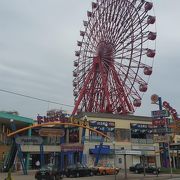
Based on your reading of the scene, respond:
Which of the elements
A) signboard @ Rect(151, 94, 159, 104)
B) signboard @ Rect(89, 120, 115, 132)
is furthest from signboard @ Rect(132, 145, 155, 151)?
signboard @ Rect(151, 94, 159, 104)

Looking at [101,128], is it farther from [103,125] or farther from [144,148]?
[144,148]

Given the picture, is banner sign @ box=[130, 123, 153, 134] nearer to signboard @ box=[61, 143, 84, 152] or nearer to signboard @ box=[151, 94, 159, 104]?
signboard @ box=[151, 94, 159, 104]

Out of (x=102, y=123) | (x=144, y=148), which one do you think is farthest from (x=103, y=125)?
(x=144, y=148)

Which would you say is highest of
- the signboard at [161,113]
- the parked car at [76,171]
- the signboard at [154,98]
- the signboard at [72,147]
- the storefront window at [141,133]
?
the signboard at [154,98]

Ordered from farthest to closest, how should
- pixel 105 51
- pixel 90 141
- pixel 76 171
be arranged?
1. pixel 105 51
2. pixel 90 141
3. pixel 76 171

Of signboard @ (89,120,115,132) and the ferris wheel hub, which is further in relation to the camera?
the ferris wheel hub

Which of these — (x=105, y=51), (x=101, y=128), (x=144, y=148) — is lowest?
(x=144, y=148)

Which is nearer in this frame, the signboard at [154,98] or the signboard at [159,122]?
the signboard at [154,98]

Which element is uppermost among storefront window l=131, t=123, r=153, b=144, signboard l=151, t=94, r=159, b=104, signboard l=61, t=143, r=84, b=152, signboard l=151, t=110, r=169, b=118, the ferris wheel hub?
the ferris wheel hub

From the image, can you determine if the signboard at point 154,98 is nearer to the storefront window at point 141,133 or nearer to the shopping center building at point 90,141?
the shopping center building at point 90,141

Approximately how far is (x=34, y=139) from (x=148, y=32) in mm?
26509

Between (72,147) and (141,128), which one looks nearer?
(72,147)

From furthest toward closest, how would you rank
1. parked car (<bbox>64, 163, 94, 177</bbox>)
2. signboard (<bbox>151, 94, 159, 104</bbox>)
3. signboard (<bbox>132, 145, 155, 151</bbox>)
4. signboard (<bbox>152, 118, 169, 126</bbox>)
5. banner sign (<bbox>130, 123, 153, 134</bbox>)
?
1. banner sign (<bbox>130, 123, 153, 134</bbox>)
2. signboard (<bbox>132, 145, 155, 151</bbox>)
3. signboard (<bbox>152, 118, 169, 126</bbox>)
4. signboard (<bbox>151, 94, 159, 104</bbox>)
5. parked car (<bbox>64, 163, 94, 177</bbox>)

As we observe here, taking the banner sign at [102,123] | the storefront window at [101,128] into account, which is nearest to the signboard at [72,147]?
the storefront window at [101,128]
